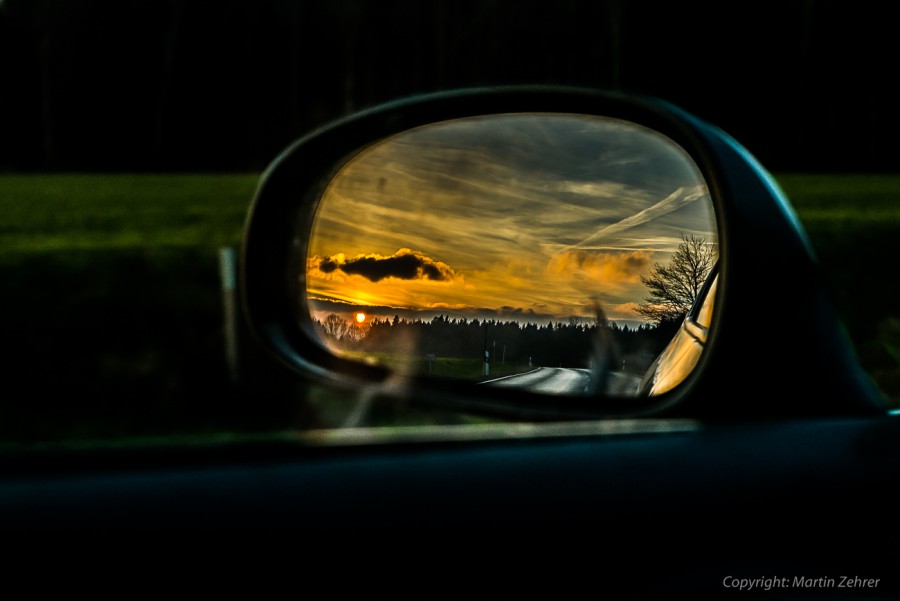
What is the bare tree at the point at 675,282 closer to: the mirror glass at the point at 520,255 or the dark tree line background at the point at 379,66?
the mirror glass at the point at 520,255

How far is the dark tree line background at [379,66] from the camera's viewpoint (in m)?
37.5

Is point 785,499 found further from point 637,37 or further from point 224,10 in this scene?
point 224,10

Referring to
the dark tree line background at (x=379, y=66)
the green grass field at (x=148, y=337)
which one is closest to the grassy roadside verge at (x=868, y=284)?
the green grass field at (x=148, y=337)

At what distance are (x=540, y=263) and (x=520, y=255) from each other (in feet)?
0.20

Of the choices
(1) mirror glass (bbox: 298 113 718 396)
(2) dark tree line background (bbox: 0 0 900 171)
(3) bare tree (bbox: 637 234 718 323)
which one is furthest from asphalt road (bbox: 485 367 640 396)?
(2) dark tree line background (bbox: 0 0 900 171)

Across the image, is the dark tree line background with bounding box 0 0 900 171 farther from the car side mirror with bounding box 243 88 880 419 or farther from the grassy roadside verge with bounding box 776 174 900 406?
the car side mirror with bounding box 243 88 880 419

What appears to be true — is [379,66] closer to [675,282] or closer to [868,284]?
[868,284]

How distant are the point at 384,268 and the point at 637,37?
3963 cm

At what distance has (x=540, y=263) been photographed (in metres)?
1.80

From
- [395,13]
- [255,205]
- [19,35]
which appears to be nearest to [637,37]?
[395,13]

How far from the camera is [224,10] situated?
50.2 metres

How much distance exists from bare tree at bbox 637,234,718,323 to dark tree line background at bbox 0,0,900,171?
121 ft

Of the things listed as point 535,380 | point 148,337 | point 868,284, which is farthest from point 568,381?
point 148,337

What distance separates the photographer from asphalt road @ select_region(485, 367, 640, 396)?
1646mm
